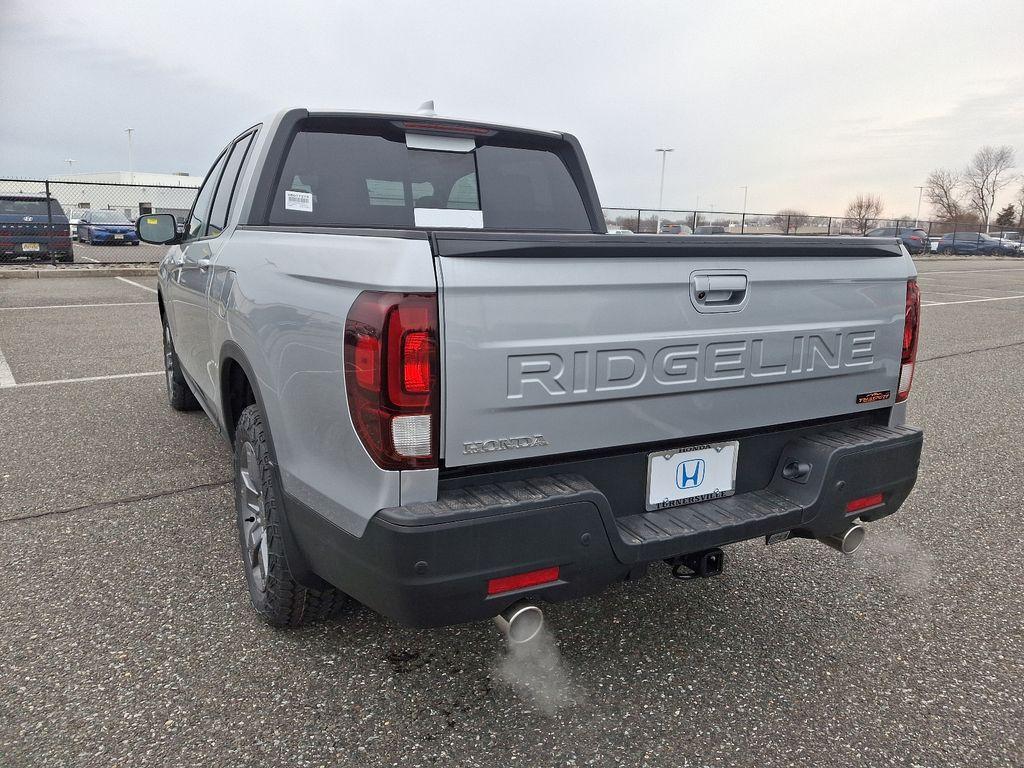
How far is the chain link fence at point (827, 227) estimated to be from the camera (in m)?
27.6

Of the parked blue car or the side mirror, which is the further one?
the parked blue car

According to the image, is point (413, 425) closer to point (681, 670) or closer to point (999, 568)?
point (681, 670)

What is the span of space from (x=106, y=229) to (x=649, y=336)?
30272 millimetres

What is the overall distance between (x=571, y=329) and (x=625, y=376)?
235mm

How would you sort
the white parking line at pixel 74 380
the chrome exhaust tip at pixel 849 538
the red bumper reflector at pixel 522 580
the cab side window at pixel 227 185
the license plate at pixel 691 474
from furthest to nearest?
1. the white parking line at pixel 74 380
2. the cab side window at pixel 227 185
3. the chrome exhaust tip at pixel 849 538
4. the license plate at pixel 691 474
5. the red bumper reflector at pixel 522 580

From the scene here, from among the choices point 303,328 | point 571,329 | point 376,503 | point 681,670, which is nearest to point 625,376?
point 571,329

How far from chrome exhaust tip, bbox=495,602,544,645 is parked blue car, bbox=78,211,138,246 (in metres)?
28.9

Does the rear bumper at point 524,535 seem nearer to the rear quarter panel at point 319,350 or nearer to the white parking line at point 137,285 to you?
the rear quarter panel at point 319,350

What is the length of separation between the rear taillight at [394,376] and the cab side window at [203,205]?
8.44 feet

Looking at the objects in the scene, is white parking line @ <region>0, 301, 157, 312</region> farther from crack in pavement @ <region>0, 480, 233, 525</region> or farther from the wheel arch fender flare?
the wheel arch fender flare

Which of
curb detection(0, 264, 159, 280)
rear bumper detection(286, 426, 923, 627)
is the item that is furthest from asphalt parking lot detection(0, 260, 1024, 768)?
curb detection(0, 264, 159, 280)

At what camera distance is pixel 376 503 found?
1.99 m

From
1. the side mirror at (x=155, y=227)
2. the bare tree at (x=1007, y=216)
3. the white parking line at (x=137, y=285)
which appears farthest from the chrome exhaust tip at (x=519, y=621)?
the bare tree at (x=1007, y=216)

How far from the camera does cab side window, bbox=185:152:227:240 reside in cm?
423
